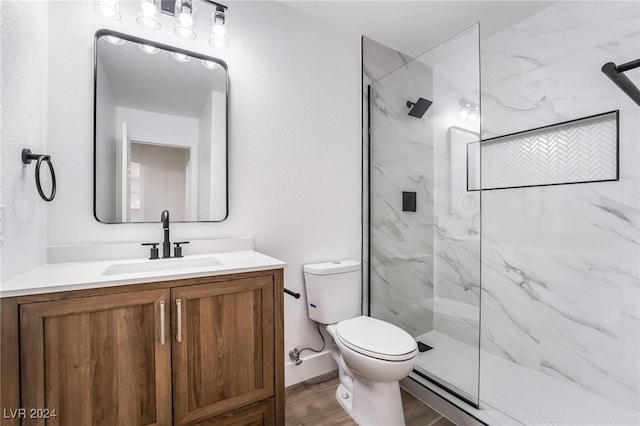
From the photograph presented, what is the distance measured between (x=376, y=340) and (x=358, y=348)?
115 millimetres

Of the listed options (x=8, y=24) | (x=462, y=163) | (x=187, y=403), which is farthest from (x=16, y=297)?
(x=462, y=163)

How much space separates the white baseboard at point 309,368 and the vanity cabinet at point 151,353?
0.54 meters

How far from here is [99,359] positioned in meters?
1.00

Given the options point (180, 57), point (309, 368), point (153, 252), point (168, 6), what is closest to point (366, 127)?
point (180, 57)

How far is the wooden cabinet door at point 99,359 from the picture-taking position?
36.3 inches

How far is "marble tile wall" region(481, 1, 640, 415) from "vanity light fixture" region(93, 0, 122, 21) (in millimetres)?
2396

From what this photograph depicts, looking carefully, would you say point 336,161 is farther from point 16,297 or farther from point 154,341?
point 16,297

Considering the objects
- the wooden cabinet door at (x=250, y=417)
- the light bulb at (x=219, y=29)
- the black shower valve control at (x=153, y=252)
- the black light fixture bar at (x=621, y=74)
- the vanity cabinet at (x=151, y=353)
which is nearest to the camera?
the vanity cabinet at (x=151, y=353)

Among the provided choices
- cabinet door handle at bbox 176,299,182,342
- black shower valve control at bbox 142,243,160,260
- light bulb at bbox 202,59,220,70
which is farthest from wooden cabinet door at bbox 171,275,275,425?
light bulb at bbox 202,59,220,70

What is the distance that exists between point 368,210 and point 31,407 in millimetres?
1960

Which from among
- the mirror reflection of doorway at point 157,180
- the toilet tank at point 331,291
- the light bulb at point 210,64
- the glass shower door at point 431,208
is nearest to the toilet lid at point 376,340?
the toilet tank at point 331,291

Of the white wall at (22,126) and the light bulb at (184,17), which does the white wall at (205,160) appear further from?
the white wall at (22,126)

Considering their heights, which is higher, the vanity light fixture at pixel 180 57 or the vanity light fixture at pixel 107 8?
the vanity light fixture at pixel 107 8

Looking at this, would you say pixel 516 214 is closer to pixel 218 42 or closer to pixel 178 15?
pixel 218 42
